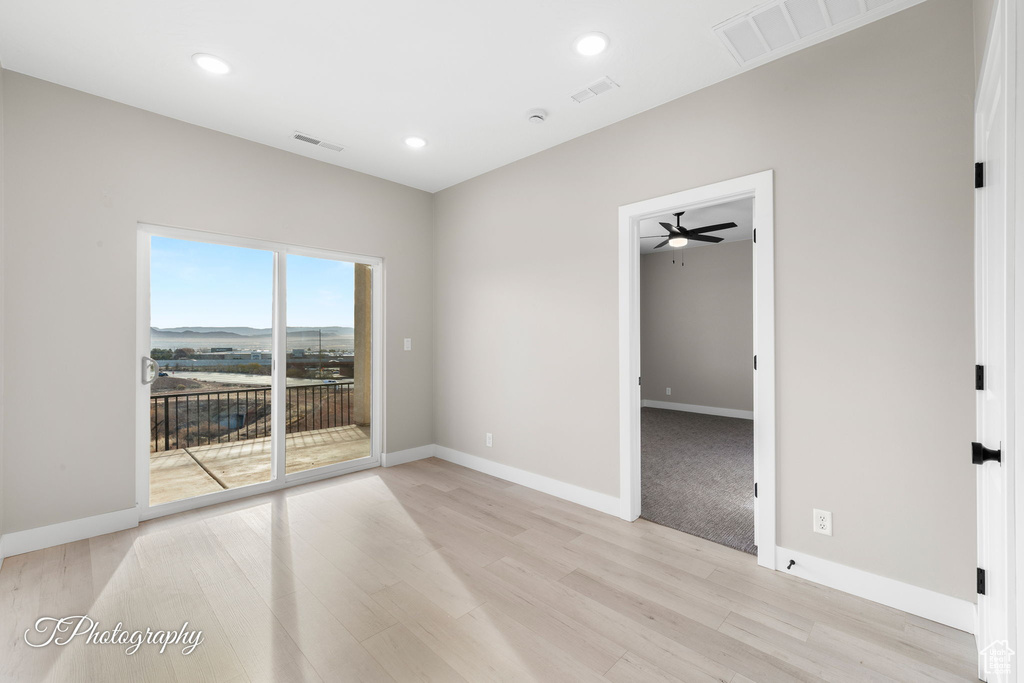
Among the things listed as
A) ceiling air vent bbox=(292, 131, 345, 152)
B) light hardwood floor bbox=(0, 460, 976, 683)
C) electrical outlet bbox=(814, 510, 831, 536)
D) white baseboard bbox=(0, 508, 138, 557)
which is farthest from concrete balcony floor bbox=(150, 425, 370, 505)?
electrical outlet bbox=(814, 510, 831, 536)

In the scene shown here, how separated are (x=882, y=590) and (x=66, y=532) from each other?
469cm

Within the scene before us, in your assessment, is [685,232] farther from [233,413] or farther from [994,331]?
[233,413]

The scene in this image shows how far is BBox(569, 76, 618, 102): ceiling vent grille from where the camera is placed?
106 inches

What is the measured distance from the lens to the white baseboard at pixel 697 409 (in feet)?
23.2

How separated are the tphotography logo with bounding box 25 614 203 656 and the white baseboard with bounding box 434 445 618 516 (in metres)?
2.43

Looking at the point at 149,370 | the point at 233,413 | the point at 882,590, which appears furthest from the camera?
the point at 233,413

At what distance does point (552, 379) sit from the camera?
364cm

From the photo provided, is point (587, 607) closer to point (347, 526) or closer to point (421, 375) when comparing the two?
point (347, 526)

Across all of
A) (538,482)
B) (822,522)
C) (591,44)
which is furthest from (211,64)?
(822,522)

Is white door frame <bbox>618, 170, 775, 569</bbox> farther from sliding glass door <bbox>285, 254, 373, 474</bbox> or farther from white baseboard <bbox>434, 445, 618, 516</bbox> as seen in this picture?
sliding glass door <bbox>285, 254, 373, 474</bbox>

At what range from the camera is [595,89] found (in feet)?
9.09

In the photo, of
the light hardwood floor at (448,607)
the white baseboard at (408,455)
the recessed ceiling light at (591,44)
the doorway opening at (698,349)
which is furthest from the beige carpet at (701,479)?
the recessed ceiling light at (591,44)

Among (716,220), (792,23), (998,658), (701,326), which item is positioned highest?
(716,220)

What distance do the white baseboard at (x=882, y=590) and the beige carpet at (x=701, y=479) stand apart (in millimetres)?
309
